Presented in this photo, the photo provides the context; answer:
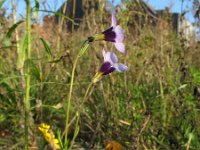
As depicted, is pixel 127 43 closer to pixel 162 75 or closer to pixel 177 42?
pixel 177 42

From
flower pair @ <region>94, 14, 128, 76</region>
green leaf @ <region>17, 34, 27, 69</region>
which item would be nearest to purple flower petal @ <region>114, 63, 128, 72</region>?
flower pair @ <region>94, 14, 128, 76</region>

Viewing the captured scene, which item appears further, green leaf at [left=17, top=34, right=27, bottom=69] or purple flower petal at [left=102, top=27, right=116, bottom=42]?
green leaf at [left=17, top=34, right=27, bottom=69]

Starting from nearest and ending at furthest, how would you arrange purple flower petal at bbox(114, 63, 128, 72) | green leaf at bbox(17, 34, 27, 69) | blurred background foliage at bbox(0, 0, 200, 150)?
purple flower petal at bbox(114, 63, 128, 72) → green leaf at bbox(17, 34, 27, 69) → blurred background foliage at bbox(0, 0, 200, 150)

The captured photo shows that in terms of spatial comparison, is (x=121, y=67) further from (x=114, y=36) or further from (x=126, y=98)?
(x=126, y=98)

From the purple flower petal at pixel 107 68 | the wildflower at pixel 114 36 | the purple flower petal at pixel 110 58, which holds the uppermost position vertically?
the wildflower at pixel 114 36

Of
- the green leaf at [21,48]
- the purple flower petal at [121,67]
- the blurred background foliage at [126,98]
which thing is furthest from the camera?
the blurred background foliage at [126,98]

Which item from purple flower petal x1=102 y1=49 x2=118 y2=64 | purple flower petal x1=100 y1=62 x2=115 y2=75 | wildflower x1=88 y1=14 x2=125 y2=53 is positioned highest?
wildflower x1=88 y1=14 x2=125 y2=53

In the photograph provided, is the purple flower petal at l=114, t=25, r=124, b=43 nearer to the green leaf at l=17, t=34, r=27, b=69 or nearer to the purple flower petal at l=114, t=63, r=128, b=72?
the purple flower petal at l=114, t=63, r=128, b=72

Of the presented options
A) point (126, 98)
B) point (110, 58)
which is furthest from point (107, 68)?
point (126, 98)

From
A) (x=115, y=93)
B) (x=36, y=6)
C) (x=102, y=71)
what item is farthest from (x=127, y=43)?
(x=102, y=71)

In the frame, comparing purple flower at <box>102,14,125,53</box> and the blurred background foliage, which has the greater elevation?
purple flower at <box>102,14,125,53</box>

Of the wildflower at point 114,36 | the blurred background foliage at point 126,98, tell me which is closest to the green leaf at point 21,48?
the blurred background foliage at point 126,98

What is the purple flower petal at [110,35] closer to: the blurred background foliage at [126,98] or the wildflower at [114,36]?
the wildflower at [114,36]
